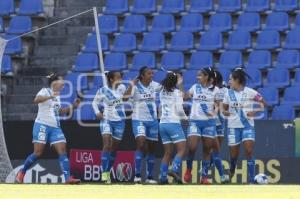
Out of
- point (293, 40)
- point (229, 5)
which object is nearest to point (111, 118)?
point (293, 40)

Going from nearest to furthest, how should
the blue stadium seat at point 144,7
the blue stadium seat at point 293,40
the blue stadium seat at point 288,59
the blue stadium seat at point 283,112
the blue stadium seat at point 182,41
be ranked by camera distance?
the blue stadium seat at point 283,112, the blue stadium seat at point 288,59, the blue stadium seat at point 293,40, the blue stadium seat at point 182,41, the blue stadium seat at point 144,7

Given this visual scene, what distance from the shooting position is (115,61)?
2788 centimetres

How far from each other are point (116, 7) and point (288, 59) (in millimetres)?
5578

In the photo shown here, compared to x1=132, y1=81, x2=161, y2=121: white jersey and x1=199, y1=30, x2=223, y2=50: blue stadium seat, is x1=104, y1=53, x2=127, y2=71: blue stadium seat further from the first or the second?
x1=132, y1=81, x2=161, y2=121: white jersey

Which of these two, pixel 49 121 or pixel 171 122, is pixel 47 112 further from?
pixel 171 122

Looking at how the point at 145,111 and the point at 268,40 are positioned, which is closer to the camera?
the point at 145,111

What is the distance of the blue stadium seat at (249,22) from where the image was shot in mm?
27969

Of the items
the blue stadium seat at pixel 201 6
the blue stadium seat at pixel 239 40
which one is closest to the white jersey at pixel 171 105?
the blue stadium seat at pixel 239 40

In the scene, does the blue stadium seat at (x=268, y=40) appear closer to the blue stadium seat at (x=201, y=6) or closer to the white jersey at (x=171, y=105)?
the blue stadium seat at (x=201, y=6)

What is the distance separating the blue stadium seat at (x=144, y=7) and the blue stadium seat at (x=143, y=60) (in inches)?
72.6

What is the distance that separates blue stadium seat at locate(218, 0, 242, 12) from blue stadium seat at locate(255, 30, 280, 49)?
124cm

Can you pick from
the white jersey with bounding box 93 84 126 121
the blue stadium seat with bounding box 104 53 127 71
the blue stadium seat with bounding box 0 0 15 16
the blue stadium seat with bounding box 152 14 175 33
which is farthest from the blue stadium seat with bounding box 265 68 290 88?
the blue stadium seat with bounding box 0 0 15 16

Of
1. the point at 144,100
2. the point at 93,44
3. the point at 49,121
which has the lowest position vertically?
the point at 49,121
